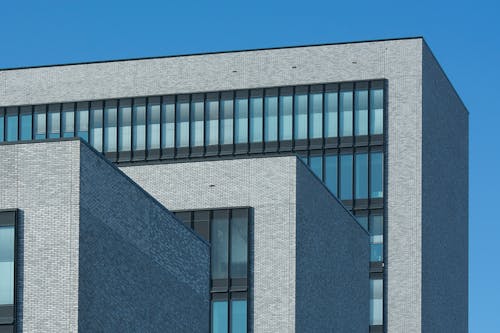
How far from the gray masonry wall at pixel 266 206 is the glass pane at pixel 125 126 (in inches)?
915

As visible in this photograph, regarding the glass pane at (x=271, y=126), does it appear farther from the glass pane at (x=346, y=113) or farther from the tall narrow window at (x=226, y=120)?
the glass pane at (x=346, y=113)

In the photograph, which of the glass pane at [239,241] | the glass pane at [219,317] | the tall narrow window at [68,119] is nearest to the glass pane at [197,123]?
the tall narrow window at [68,119]

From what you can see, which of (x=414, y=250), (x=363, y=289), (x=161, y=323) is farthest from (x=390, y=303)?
(x=161, y=323)

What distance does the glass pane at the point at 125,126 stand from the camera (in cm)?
8000

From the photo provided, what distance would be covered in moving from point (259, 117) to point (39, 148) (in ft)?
137

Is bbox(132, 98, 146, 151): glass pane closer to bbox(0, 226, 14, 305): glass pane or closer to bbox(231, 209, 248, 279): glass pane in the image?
bbox(231, 209, 248, 279): glass pane

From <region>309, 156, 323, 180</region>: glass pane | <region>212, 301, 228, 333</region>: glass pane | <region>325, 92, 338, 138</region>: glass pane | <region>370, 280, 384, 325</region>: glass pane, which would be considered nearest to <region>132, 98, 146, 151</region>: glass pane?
<region>309, 156, 323, 180</region>: glass pane

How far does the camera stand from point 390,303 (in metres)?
75.2

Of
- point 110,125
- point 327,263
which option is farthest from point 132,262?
point 110,125

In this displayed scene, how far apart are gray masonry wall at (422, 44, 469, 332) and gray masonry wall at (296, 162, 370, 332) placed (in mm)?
12053

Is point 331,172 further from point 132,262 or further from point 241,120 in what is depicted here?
point 132,262

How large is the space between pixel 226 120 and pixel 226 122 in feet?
0.34

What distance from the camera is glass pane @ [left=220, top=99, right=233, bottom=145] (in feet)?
257

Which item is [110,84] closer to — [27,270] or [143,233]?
[143,233]
